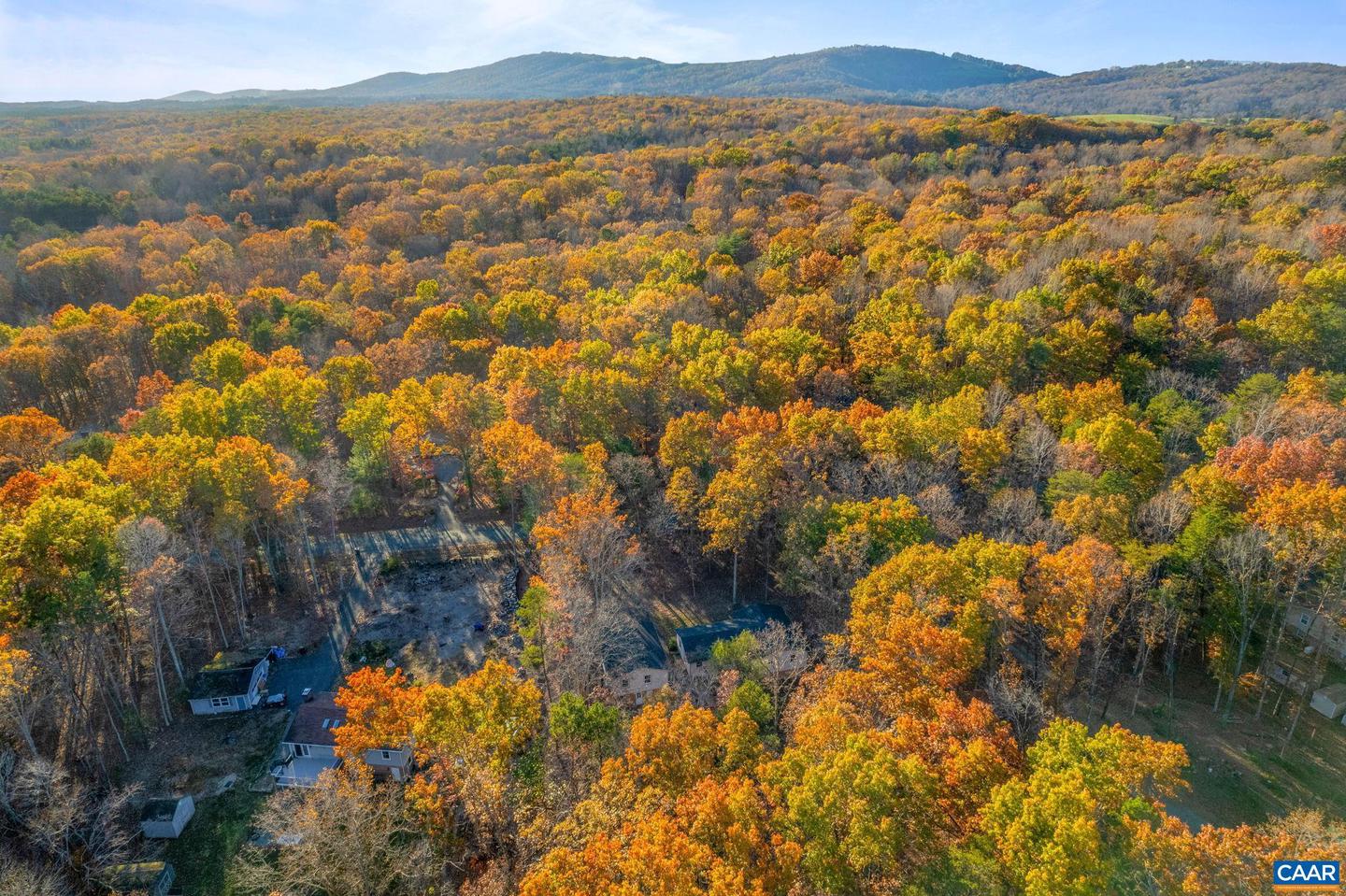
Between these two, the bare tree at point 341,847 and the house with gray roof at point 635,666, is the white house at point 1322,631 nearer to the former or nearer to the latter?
the house with gray roof at point 635,666

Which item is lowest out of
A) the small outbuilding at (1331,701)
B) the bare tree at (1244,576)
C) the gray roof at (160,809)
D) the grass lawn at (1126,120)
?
the gray roof at (160,809)

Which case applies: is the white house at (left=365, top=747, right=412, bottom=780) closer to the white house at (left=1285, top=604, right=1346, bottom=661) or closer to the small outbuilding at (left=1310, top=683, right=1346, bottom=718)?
the small outbuilding at (left=1310, top=683, right=1346, bottom=718)

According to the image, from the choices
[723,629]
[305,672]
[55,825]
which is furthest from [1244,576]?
[55,825]

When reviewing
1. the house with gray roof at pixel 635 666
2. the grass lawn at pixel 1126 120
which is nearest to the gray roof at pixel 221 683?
the house with gray roof at pixel 635 666

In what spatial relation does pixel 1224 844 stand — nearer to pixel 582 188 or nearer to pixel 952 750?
pixel 952 750

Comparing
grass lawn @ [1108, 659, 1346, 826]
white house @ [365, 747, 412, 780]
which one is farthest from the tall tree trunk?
grass lawn @ [1108, 659, 1346, 826]

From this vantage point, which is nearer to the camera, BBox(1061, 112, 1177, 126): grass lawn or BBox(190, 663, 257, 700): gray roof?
BBox(190, 663, 257, 700): gray roof

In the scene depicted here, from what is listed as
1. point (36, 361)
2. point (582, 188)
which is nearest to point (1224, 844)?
point (36, 361)
